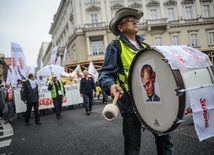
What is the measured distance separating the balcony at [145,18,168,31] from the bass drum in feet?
108

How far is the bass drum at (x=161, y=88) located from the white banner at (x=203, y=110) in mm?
45

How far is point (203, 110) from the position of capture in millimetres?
1659

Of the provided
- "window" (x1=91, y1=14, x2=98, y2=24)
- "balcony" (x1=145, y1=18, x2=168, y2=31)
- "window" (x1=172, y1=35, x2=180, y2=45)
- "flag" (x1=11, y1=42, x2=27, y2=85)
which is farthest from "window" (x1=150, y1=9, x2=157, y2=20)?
"flag" (x1=11, y1=42, x2=27, y2=85)

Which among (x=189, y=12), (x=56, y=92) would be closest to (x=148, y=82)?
(x=56, y=92)

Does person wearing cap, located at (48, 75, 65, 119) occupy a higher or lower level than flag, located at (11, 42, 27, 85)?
lower

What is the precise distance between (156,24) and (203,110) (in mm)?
33580

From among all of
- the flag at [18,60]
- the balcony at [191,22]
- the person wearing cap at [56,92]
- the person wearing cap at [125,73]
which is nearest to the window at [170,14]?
the balcony at [191,22]

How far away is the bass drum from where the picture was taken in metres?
1.62

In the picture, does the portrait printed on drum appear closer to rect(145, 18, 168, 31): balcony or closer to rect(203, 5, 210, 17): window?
rect(145, 18, 168, 31): balcony

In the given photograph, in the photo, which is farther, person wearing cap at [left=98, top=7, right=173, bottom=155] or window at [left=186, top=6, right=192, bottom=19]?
window at [left=186, top=6, right=192, bottom=19]

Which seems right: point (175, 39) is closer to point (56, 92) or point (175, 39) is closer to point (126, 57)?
point (56, 92)

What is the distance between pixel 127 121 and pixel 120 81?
1.48 ft

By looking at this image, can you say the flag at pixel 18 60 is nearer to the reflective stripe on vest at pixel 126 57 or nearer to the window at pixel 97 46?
the reflective stripe on vest at pixel 126 57

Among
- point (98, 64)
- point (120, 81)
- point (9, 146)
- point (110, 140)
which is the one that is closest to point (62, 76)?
point (9, 146)
